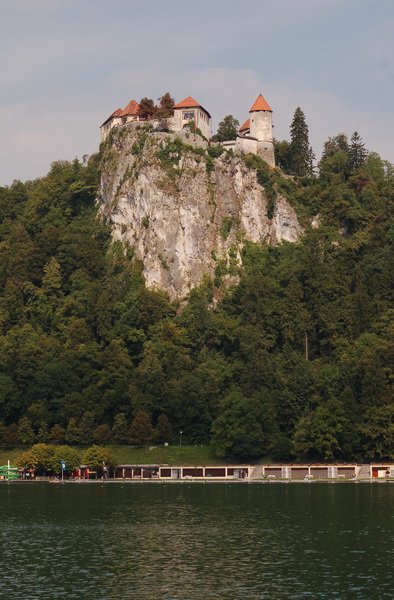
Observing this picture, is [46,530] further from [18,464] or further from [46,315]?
[46,315]

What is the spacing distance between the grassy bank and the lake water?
57.0ft

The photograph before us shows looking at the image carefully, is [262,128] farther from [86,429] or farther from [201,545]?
[201,545]

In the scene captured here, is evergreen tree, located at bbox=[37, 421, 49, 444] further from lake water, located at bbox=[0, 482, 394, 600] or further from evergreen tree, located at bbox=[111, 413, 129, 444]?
lake water, located at bbox=[0, 482, 394, 600]

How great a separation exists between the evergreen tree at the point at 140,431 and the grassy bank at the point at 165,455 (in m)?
1.16

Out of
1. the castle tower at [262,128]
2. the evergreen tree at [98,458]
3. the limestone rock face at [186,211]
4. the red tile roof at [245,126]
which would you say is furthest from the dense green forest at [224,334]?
the red tile roof at [245,126]

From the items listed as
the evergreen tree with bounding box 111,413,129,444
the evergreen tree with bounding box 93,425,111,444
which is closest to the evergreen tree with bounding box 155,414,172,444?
the evergreen tree with bounding box 111,413,129,444

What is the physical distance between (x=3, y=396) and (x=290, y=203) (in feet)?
170

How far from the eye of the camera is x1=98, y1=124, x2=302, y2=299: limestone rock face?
135 metres

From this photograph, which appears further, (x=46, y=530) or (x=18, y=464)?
(x=18, y=464)

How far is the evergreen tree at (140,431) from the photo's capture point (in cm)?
11094

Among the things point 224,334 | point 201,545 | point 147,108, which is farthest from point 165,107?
point 201,545

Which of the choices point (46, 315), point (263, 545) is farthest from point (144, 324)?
point (263, 545)

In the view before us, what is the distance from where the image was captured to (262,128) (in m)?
144

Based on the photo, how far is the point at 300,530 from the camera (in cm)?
6372
